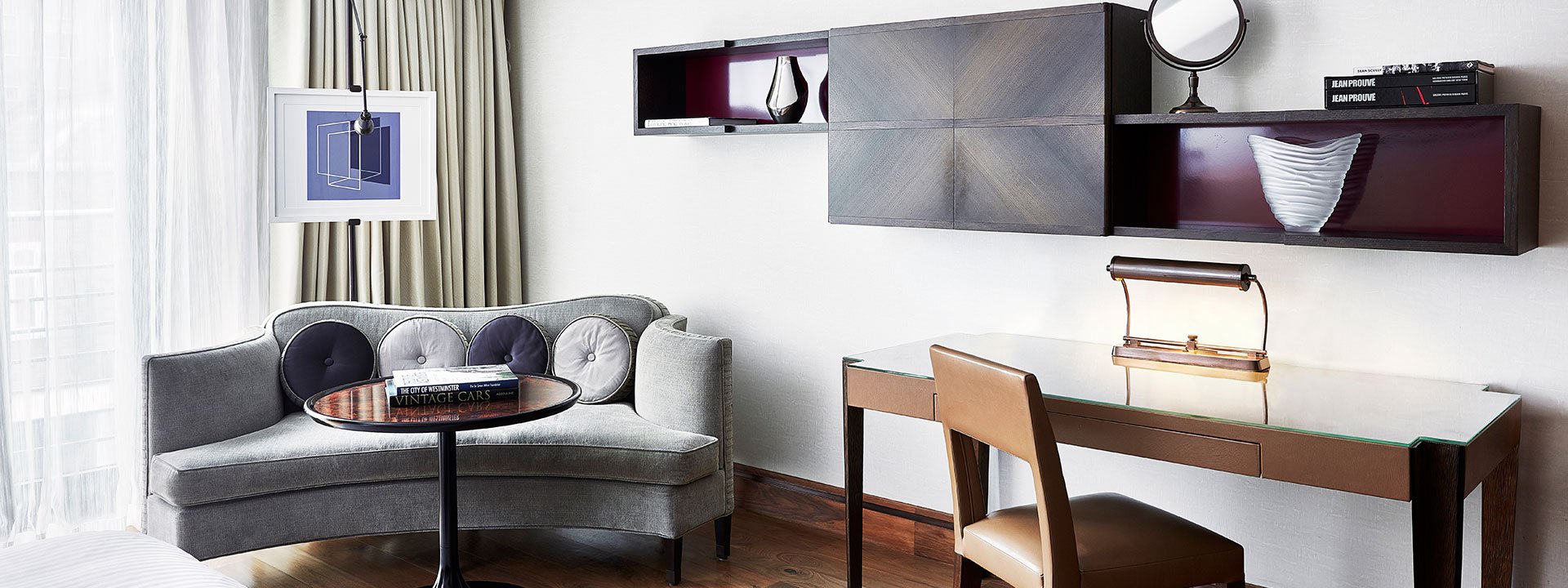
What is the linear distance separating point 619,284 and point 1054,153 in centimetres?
197

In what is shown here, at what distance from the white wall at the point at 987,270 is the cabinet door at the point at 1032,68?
0.30 meters

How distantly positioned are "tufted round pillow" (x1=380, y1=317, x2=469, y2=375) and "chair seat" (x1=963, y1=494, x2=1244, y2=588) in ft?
6.21

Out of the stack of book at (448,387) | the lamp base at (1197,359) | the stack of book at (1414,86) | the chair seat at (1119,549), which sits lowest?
the chair seat at (1119,549)

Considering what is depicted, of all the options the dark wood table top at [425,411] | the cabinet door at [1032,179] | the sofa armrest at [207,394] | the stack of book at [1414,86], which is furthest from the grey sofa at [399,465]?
the stack of book at [1414,86]

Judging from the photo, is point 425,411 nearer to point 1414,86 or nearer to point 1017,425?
point 1017,425

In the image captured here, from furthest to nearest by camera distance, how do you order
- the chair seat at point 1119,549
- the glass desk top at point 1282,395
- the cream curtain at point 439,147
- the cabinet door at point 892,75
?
the cream curtain at point 439,147, the cabinet door at point 892,75, the chair seat at point 1119,549, the glass desk top at point 1282,395

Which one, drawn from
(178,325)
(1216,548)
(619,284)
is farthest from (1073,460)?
(178,325)

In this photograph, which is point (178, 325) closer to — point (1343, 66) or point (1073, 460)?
point (1073, 460)

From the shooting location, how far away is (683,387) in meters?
3.23

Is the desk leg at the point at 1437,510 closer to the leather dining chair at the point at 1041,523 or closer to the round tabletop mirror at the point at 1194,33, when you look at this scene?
the leather dining chair at the point at 1041,523

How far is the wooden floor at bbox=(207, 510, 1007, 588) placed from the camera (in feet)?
10.2

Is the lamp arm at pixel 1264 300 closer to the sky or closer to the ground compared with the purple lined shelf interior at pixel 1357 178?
closer to the ground

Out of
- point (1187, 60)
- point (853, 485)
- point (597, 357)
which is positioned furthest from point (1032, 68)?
point (597, 357)

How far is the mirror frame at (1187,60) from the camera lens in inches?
100
